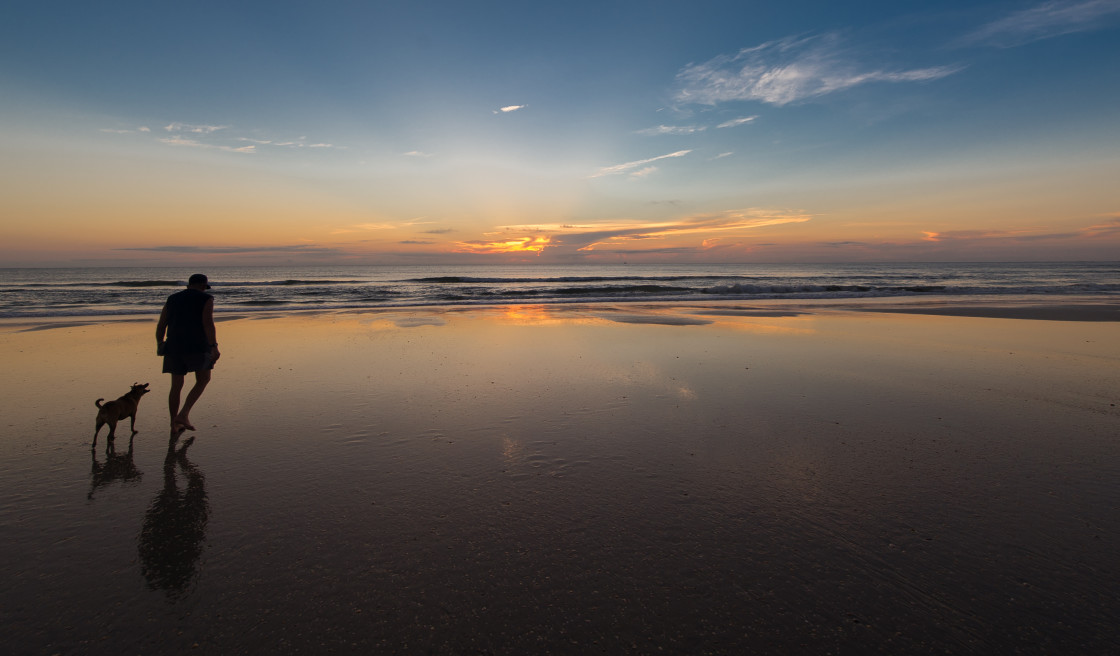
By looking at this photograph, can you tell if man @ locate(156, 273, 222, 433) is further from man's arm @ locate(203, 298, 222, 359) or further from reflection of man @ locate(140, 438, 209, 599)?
reflection of man @ locate(140, 438, 209, 599)

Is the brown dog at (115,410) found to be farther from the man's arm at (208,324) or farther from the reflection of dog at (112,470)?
the man's arm at (208,324)

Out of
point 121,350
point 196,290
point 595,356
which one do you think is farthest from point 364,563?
point 121,350

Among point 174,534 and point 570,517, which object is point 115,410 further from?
point 570,517

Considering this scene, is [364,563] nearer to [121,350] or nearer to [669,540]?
[669,540]

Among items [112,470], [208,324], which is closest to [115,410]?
[112,470]

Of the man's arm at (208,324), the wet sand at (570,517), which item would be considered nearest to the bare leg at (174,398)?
the wet sand at (570,517)

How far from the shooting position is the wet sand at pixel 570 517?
110 inches

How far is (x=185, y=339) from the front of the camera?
6141 millimetres

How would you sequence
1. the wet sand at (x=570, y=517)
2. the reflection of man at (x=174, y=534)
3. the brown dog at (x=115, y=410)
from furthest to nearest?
the brown dog at (x=115, y=410), the reflection of man at (x=174, y=534), the wet sand at (x=570, y=517)

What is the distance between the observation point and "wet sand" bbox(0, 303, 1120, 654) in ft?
9.14

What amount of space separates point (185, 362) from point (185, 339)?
0.92 feet

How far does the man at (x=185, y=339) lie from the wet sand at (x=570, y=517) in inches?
15.8

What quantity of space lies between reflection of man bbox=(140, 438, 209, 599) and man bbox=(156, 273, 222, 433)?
1.51 m

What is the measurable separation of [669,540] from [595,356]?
7189mm
